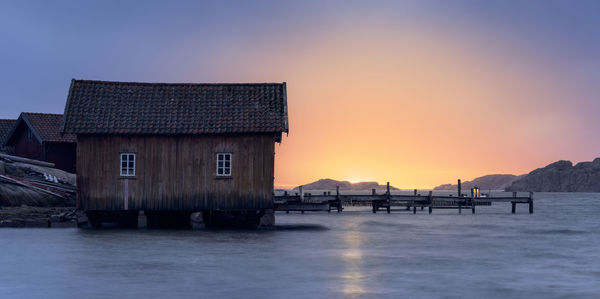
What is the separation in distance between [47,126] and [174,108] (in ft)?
73.1

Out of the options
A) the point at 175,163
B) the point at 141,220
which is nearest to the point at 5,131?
the point at 141,220

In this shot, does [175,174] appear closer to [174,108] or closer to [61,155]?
[174,108]

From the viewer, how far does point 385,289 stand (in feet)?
57.2

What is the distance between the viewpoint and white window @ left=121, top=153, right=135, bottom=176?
3406cm

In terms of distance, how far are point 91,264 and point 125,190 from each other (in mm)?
12753

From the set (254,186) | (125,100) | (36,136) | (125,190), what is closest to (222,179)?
(254,186)

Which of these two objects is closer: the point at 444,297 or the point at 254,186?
the point at 444,297

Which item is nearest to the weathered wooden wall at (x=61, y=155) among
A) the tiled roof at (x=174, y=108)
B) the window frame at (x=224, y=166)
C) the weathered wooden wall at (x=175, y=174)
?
the tiled roof at (x=174, y=108)

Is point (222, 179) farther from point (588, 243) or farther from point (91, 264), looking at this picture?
point (588, 243)

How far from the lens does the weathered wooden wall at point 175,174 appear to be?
33.9 metres

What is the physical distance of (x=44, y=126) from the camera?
53062 millimetres

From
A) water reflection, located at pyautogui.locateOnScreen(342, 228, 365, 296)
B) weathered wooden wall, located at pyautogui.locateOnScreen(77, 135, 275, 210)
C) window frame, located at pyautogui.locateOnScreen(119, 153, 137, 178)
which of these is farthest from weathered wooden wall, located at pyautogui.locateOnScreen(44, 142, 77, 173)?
water reflection, located at pyautogui.locateOnScreen(342, 228, 365, 296)

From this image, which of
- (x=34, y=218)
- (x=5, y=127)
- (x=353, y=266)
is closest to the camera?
(x=353, y=266)

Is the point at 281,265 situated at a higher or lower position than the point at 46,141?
lower
